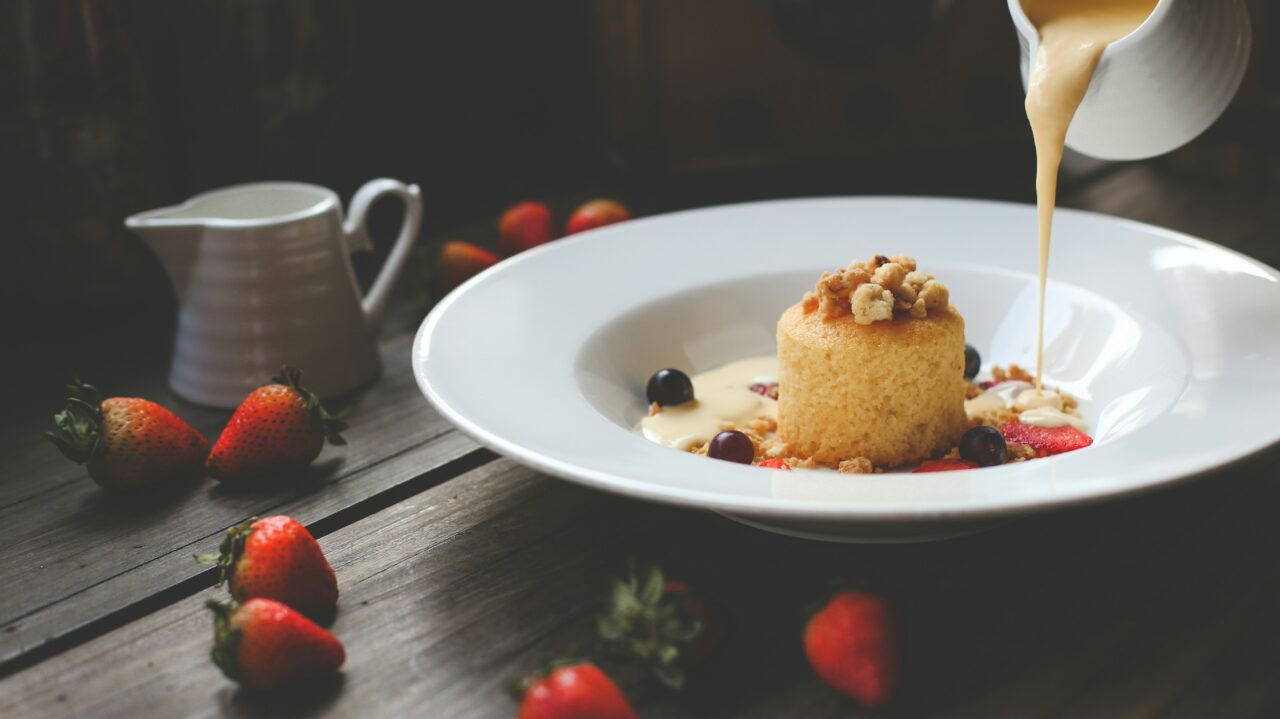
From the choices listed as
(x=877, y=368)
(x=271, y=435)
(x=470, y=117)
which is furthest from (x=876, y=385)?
(x=470, y=117)

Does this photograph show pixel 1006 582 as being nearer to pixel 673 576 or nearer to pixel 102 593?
pixel 673 576

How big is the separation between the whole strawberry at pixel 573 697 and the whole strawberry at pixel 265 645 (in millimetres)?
209

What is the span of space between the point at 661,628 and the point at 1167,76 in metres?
0.85

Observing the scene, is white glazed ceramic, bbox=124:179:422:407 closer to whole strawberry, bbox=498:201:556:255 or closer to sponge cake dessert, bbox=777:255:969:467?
whole strawberry, bbox=498:201:556:255

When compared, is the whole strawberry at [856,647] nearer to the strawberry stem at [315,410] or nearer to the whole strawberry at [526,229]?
the strawberry stem at [315,410]

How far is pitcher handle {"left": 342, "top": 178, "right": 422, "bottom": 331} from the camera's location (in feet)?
5.54

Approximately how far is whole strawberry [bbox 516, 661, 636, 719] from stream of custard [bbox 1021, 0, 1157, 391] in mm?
798

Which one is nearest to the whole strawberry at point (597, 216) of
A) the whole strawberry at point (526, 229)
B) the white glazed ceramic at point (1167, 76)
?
the whole strawberry at point (526, 229)

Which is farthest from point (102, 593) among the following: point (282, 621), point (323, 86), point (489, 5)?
point (489, 5)

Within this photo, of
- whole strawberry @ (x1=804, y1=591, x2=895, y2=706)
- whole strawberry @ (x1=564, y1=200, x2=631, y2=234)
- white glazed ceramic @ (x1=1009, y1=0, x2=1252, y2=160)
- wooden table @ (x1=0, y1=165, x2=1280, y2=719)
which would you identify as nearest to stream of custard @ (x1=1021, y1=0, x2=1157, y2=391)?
white glazed ceramic @ (x1=1009, y1=0, x2=1252, y2=160)

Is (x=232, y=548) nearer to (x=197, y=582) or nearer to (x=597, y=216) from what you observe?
(x=197, y=582)

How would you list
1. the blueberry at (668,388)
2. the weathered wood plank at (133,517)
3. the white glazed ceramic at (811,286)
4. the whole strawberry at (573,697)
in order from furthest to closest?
the blueberry at (668,388) → the weathered wood plank at (133,517) → the white glazed ceramic at (811,286) → the whole strawberry at (573,697)

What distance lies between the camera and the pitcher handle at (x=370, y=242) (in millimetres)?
1688

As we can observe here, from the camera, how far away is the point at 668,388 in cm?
143
